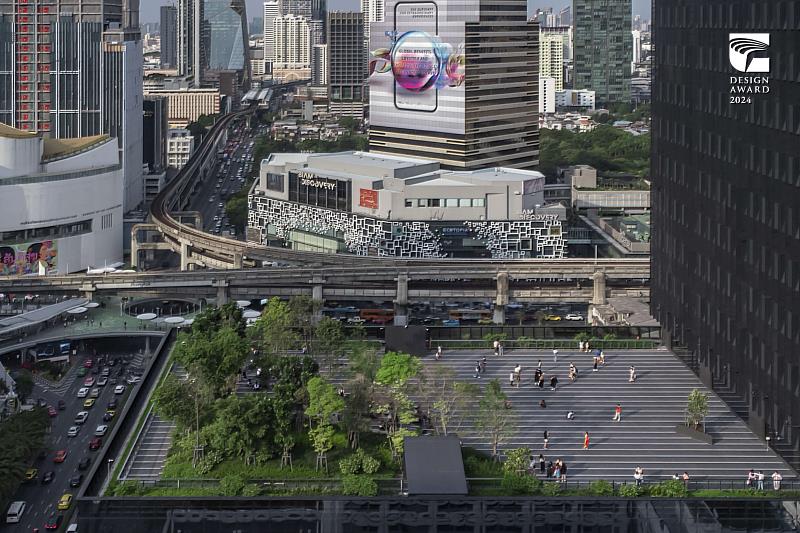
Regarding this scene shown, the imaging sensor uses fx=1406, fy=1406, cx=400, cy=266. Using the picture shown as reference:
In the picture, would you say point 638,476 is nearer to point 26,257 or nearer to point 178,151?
point 26,257

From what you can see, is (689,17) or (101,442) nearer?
(689,17)

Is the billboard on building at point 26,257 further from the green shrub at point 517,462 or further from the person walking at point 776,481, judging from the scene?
the person walking at point 776,481

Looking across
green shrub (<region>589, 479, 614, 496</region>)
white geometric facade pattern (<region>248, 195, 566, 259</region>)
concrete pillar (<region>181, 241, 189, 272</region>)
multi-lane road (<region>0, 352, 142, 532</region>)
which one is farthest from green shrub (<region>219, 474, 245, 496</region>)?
concrete pillar (<region>181, 241, 189, 272</region>)

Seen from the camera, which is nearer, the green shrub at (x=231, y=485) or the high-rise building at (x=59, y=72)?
the green shrub at (x=231, y=485)

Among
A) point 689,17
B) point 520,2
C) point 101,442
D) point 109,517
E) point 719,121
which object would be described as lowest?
point 101,442

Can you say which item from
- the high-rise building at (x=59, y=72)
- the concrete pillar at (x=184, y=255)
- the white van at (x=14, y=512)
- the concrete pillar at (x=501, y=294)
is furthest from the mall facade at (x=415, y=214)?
the white van at (x=14, y=512)

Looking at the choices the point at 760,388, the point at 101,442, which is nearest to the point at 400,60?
the point at 101,442

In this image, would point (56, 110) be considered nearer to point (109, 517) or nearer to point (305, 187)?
point (305, 187)
